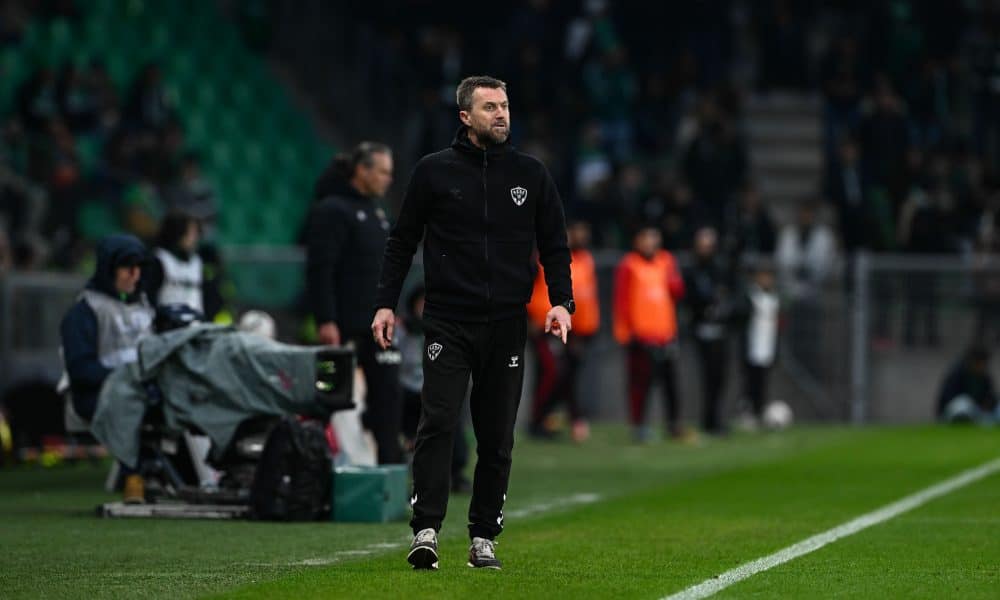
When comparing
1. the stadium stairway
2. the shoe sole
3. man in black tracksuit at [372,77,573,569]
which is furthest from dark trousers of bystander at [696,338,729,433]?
the shoe sole

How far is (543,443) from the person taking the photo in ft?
67.9

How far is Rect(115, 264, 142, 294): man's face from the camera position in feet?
43.7

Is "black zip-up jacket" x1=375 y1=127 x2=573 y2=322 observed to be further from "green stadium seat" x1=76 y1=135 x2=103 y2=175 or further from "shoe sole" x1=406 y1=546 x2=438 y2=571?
"green stadium seat" x1=76 y1=135 x2=103 y2=175

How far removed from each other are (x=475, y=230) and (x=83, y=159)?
1503 cm

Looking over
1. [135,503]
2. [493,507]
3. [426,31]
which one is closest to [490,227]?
[493,507]

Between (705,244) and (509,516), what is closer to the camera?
(509,516)

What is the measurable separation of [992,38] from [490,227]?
21.7 metres

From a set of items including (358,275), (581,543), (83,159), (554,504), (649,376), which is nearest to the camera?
(581,543)

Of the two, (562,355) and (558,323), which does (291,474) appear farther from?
(562,355)

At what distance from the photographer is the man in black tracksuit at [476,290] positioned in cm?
906

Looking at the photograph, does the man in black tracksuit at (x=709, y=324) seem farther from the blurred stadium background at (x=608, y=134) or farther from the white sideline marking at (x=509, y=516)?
the white sideline marking at (x=509, y=516)

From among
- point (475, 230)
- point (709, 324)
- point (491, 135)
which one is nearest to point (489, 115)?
point (491, 135)

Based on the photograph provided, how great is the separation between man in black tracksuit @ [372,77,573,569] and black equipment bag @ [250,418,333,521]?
2.82 m

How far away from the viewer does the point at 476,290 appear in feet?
29.7
